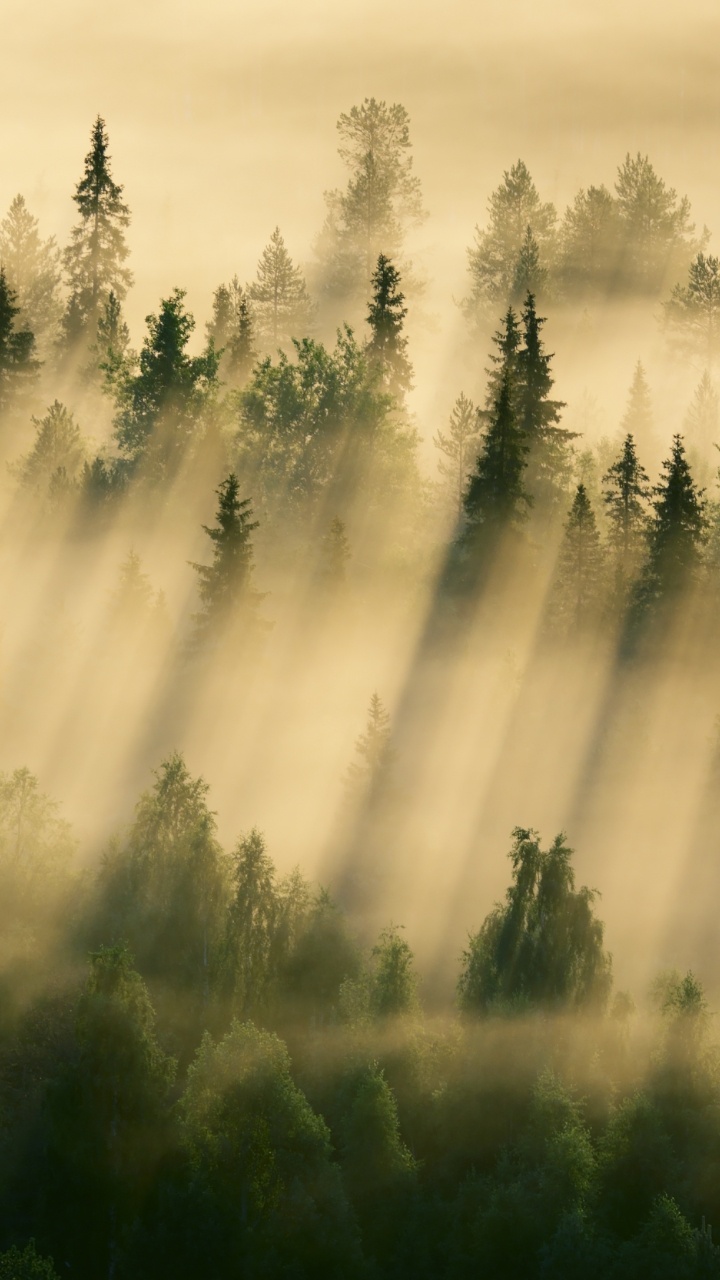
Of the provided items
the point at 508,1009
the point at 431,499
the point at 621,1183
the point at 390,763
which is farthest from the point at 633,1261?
the point at 431,499

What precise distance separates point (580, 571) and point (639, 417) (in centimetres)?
3631

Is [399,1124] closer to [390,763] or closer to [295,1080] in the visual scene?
[295,1080]

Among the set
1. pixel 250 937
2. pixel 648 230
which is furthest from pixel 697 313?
pixel 250 937

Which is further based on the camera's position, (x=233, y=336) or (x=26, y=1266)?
(x=233, y=336)

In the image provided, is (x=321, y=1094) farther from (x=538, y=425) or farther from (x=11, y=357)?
(x=11, y=357)

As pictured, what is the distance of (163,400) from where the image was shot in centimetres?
9281

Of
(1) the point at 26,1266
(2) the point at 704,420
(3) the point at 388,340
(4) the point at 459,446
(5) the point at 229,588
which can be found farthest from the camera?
(2) the point at 704,420

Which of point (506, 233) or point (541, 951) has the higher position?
point (506, 233)

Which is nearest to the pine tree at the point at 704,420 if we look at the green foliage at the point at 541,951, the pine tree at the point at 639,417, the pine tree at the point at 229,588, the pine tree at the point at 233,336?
the pine tree at the point at 639,417

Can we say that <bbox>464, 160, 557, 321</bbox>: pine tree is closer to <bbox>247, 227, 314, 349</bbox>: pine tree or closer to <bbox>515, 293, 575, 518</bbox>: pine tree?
<bbox>247, 227, 314, 349</bbox>: pine tree

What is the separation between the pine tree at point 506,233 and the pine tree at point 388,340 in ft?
79.4

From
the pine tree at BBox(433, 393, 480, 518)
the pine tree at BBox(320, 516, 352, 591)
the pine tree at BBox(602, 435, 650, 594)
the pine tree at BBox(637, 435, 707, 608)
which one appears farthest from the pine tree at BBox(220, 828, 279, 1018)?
the pine tree at BBox(433, 393, 480, 518)

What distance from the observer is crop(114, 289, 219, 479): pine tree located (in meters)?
92.8

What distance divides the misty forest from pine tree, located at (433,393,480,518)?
387 millimetres
